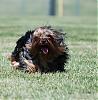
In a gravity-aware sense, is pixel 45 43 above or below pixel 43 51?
above

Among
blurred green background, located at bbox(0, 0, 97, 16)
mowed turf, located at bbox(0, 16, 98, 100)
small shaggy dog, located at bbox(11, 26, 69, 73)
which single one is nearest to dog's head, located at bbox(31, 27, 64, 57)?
small shaggy dog, located at bbox(11, 26, 69, 73)

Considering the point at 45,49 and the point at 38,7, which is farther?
the point at 38,7

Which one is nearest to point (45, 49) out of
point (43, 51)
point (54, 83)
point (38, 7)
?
point (43, 51)

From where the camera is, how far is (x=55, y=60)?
8.78 meters

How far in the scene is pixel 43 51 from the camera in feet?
27.2

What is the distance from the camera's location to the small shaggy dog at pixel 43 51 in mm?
8312

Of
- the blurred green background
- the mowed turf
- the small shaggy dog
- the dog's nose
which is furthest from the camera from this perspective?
the blurred green background

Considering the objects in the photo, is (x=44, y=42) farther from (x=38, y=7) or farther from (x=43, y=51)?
(x=38, y=7)

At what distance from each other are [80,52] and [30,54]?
3.80 metres

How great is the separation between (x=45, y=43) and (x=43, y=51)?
124mm

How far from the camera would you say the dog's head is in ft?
27.1

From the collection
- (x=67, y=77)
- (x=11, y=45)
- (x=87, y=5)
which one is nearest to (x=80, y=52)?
(x=11, y=45)

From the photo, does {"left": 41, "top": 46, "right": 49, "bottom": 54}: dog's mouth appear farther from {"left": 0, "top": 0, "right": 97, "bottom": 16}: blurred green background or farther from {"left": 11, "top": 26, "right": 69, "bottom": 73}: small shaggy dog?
{"left": 0, "top": 0, "right": 97, "bottom": 16}: blurred green background

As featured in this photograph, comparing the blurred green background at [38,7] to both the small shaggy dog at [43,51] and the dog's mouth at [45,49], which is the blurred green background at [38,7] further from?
the dog's mouth at [45,49]
